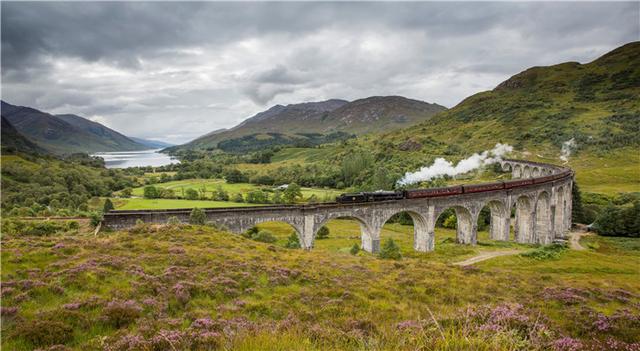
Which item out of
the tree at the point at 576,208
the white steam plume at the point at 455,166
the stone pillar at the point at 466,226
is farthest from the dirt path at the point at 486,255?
the white steam plume at the point at 455,166

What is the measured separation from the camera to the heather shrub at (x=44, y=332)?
8.20 meters

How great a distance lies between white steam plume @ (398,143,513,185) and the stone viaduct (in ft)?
105

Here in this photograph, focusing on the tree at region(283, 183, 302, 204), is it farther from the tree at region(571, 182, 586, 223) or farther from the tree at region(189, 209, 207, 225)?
the tree at region(571, 182, 586, 223)

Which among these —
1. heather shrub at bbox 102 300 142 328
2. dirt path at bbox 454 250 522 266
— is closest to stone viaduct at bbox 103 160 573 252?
dirt path at bbox 454 250 522 266

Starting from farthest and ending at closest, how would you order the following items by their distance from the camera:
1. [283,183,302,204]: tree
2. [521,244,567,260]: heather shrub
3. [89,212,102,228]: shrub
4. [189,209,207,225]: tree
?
[283,183,302,204]: tree
[521,244,567,260]: heather shrub
[189,209,207,225]: tree
[89,212,102,228]: shrub

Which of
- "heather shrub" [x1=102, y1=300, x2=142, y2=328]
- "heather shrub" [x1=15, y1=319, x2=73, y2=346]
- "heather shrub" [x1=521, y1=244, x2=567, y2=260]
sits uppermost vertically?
"heather shrub" [x1=15, y1=319, x2=73, y2=346]

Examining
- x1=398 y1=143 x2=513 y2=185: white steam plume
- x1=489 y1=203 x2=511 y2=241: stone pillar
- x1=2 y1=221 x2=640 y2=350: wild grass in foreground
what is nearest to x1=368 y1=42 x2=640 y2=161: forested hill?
x1=398 y1=143 x2=513 y2=185: white steam plume

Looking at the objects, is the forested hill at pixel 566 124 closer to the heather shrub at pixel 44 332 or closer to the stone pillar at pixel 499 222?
the stone pillar at pixel 499 222

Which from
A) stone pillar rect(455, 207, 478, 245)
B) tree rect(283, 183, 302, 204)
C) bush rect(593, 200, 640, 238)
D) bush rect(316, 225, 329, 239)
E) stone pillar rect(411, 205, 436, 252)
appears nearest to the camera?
stone pillar rect(411, 205, 436, 252)

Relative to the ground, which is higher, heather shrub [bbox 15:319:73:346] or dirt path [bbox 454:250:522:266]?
heather shrub [bbox 15:319:73:346]

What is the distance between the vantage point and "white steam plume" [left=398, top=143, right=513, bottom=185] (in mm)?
89188

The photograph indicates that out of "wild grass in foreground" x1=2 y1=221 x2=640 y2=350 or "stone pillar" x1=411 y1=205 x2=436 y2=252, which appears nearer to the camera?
"wild grass in foreground" x1=2 y1=221 x2=640 y2=350

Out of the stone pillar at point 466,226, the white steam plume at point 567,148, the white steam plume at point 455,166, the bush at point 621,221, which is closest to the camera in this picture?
the stone pillar at point 466,226

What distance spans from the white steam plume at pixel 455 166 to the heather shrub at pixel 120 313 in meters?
78.3
